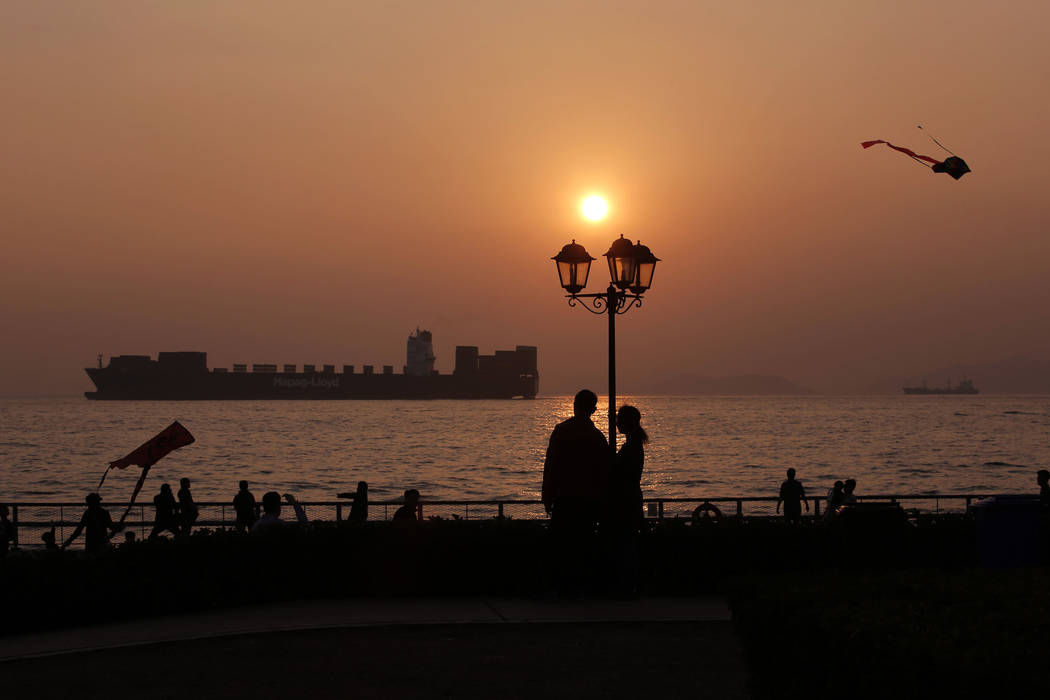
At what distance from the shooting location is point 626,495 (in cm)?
1090

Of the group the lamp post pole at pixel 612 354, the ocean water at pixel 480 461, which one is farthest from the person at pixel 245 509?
the ocean water at pixel 480 461

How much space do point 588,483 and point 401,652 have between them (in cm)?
266

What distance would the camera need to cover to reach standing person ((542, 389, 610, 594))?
1066 cm

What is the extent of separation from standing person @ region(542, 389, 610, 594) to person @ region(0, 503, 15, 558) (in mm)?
6845

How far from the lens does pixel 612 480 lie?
10922 millimetres

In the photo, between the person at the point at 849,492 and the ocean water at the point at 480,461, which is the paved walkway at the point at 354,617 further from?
the ocean water at the point at 480,461

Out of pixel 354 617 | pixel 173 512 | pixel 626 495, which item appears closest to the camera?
pixel 354 617

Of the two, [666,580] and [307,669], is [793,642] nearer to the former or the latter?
[307,669]

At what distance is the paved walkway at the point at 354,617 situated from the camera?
9672mm

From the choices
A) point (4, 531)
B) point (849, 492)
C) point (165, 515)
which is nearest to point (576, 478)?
point (4, 531)

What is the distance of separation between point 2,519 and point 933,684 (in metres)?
15.5

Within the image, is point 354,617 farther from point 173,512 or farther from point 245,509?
point 173,512

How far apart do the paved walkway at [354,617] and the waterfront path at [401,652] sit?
0.06 ft

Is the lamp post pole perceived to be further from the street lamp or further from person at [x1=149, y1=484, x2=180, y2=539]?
person at [x1=149, y1=484, x2=180, y2=539]
